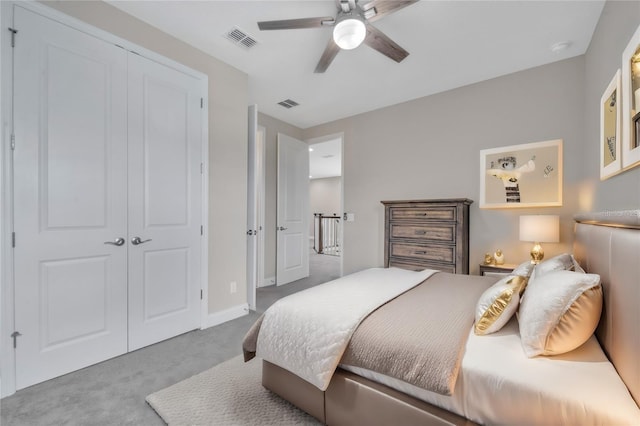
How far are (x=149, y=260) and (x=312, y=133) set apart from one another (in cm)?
340

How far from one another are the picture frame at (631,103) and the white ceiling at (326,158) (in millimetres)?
3823

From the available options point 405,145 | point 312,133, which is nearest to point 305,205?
point 312,133

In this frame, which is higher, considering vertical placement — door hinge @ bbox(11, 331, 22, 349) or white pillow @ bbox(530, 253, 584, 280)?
white pillow @ bbox(530, 253, 584, 280)

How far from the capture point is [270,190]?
14.5ft

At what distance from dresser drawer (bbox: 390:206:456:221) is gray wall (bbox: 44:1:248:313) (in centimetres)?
188

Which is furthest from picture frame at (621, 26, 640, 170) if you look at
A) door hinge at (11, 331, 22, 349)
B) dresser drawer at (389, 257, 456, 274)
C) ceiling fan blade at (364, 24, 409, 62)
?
door hinge at (11, 331, 22, 349)

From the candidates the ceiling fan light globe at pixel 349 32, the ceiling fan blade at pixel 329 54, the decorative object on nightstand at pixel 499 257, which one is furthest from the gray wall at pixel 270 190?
the decorative object on nightstand at pixel 499 257

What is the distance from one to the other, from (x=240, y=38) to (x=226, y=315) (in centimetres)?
271

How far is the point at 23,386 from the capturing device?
1.78 metres

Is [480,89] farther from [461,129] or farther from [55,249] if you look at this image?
[55,249]

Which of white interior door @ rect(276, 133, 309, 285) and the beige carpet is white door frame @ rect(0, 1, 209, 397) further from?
white interior door @ rect(276, 133, 309, 285)

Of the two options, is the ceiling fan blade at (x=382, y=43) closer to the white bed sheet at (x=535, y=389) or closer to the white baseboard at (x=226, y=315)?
the white bed sheet at (x=535, y=389)

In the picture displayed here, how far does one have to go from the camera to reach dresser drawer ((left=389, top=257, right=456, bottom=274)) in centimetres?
314

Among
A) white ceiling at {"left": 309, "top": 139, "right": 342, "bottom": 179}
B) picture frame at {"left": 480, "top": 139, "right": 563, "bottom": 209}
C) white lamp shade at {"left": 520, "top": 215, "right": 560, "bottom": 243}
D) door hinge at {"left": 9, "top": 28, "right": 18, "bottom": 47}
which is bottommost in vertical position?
white lamp shade at {"left": 520, "top": 215, "right": 560, "bottom": 243}
